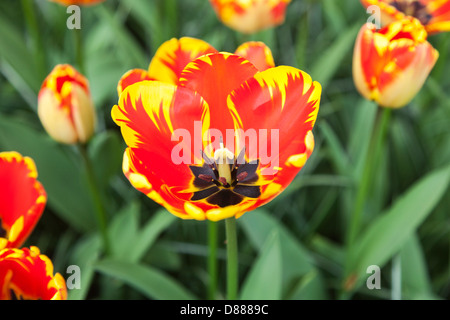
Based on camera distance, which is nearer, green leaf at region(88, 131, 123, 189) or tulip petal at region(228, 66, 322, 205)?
tulip petal at region(228, 66, 322, 205)

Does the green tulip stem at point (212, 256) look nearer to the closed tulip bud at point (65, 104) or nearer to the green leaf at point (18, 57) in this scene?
the closed tulip bud at point (65, 104)

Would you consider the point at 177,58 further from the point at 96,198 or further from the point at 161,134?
the point at 96,198

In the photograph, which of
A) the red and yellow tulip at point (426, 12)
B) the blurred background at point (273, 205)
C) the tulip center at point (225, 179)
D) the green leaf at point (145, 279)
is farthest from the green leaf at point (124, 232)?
the red and yellow tulip at point (426, 12)

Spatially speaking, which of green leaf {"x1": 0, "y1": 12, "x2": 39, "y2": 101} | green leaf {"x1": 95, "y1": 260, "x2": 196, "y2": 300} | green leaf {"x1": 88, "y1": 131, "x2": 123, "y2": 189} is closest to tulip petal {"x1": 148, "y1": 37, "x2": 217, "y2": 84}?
green leaf {"x1": 95, "y1": 260, "x2": 196, "y2": 300}

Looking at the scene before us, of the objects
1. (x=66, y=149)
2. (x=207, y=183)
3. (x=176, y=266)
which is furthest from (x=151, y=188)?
(x=66, y=149)

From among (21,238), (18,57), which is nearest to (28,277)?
(21,238)

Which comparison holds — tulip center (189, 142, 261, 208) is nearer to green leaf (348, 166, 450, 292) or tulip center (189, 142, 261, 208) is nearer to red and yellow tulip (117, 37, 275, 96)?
red and yellow tulip (117, 37, 275, 96)
